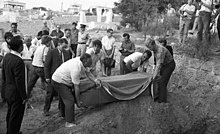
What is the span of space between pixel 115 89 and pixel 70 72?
1147 mm

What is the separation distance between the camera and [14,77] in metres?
3.99

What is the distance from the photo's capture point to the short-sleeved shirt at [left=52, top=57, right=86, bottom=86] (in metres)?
4.33

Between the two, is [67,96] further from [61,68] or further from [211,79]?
[211,79]

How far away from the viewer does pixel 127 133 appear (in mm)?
4910

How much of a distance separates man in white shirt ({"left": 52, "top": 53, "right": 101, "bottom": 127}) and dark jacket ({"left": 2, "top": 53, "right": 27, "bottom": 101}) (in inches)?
27.1

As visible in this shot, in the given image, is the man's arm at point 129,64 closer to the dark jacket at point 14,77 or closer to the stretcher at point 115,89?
the stretcher at point 115,89

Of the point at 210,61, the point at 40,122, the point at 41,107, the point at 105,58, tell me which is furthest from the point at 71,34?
the point at 210,61

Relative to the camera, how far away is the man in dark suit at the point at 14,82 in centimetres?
392

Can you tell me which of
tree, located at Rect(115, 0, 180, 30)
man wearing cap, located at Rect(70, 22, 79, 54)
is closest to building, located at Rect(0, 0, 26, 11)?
tree, located at Rect(115, 0, 180, 30)

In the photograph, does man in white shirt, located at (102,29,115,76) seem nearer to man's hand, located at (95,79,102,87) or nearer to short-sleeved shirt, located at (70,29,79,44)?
short-sleeved shirt, located at (70,29,79,44)

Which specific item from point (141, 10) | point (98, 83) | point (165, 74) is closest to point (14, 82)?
point (98, 83)

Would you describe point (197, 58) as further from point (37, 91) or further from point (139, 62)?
point (37, 91)

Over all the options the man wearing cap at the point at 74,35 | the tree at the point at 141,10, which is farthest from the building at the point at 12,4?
the man wearing cap at the point at 74,35

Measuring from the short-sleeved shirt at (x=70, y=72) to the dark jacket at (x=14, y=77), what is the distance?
0.70 m
